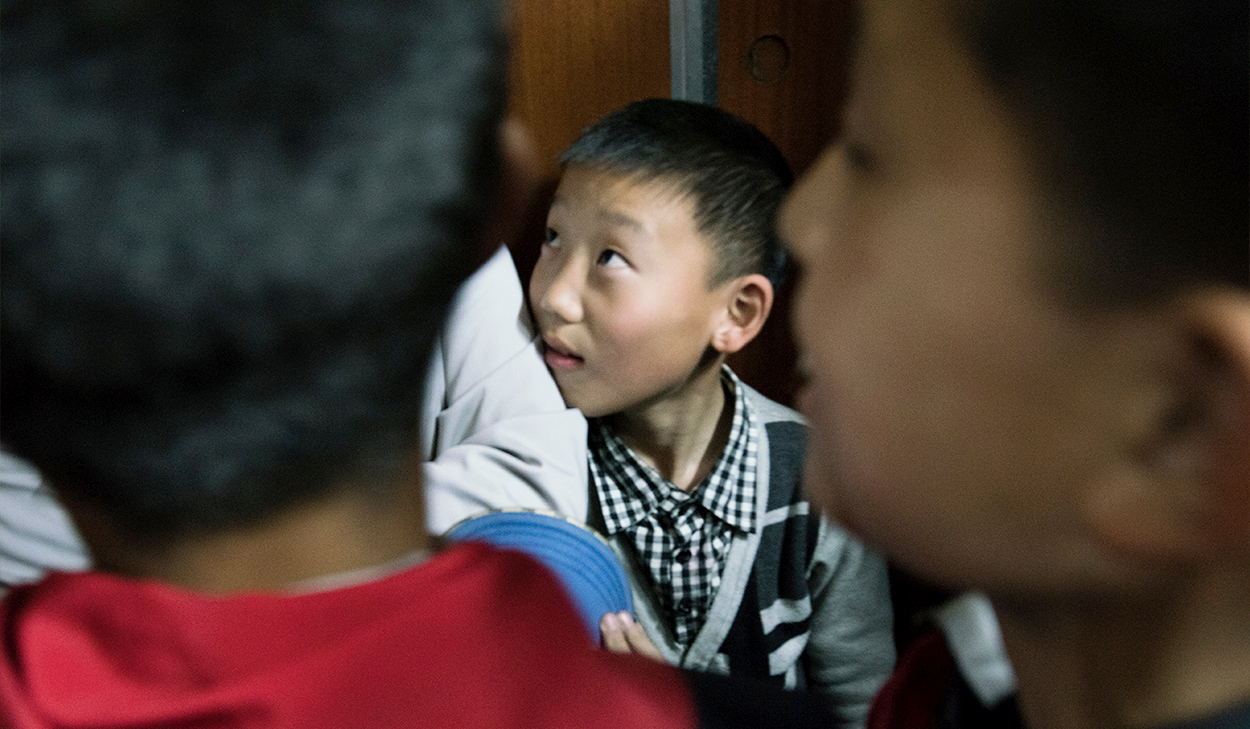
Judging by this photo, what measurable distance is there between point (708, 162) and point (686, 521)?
17.5 inches

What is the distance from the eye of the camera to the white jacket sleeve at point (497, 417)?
89cm

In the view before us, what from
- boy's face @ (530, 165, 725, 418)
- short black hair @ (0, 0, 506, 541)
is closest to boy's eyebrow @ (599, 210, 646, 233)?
boy's face @ (530, 165, 725, 418)

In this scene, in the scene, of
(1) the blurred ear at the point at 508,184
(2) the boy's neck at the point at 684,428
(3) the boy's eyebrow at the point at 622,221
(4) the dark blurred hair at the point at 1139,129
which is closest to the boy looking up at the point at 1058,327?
(4) the dark blurred hair at the point at 1139,129

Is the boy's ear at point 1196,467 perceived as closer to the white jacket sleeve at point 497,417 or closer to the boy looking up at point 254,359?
the boy looking up at point 254,359

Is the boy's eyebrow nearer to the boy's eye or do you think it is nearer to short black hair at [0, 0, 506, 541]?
the boy's eye

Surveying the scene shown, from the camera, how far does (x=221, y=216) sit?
0.31 meters

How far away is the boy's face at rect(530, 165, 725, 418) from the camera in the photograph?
42.1 inches

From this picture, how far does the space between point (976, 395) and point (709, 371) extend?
813 mm

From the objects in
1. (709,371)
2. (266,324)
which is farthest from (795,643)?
(266,324)

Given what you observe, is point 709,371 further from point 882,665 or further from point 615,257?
point 882,665

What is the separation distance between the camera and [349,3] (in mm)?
324

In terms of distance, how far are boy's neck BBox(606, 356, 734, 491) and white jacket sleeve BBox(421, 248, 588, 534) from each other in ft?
0.50

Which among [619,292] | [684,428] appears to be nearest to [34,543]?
[619,292]

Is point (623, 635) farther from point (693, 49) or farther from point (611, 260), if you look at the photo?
point (693, 49)
